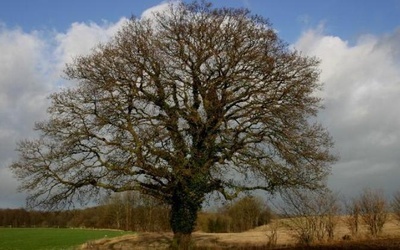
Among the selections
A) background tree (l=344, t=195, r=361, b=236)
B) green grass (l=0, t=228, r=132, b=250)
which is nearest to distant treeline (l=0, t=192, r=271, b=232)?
green grass (l=0, t=228, r=132, b=250)

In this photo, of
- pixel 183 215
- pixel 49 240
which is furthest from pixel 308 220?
pixel 49 240

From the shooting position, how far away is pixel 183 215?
78.7 feet

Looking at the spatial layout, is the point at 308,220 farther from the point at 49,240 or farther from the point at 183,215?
the point at 49,240

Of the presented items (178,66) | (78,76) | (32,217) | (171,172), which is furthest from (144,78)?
(32,217)

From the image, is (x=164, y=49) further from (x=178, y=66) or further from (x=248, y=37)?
(x=248, y=37)

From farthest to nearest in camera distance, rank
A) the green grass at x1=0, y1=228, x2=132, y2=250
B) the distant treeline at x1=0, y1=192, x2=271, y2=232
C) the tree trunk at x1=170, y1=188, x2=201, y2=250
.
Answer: the distant treeline at x1=0, y1=192, x2=271, y2=232
the green grass at x1=0, y1=228, x2=132, y2=250
the tree trunk at x1=170, y1=188, x2=201, y2=250

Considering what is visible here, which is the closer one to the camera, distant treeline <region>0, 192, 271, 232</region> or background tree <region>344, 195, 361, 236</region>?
background tree <region>344, 195, 361, 236</region>

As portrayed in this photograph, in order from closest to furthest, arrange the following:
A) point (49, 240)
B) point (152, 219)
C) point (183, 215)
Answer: point (183, 215), point (49, 240), point (152, 219)

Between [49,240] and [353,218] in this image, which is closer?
[353,218]

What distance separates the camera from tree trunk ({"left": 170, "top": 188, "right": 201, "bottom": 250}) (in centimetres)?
2378

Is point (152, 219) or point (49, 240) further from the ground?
point (152, 219)

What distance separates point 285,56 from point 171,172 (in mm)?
8448

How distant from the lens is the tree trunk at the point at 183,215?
23.8 metres

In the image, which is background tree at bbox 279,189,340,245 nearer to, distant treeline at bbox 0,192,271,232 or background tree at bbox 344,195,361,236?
background tree at bbox 344,195,361,236
